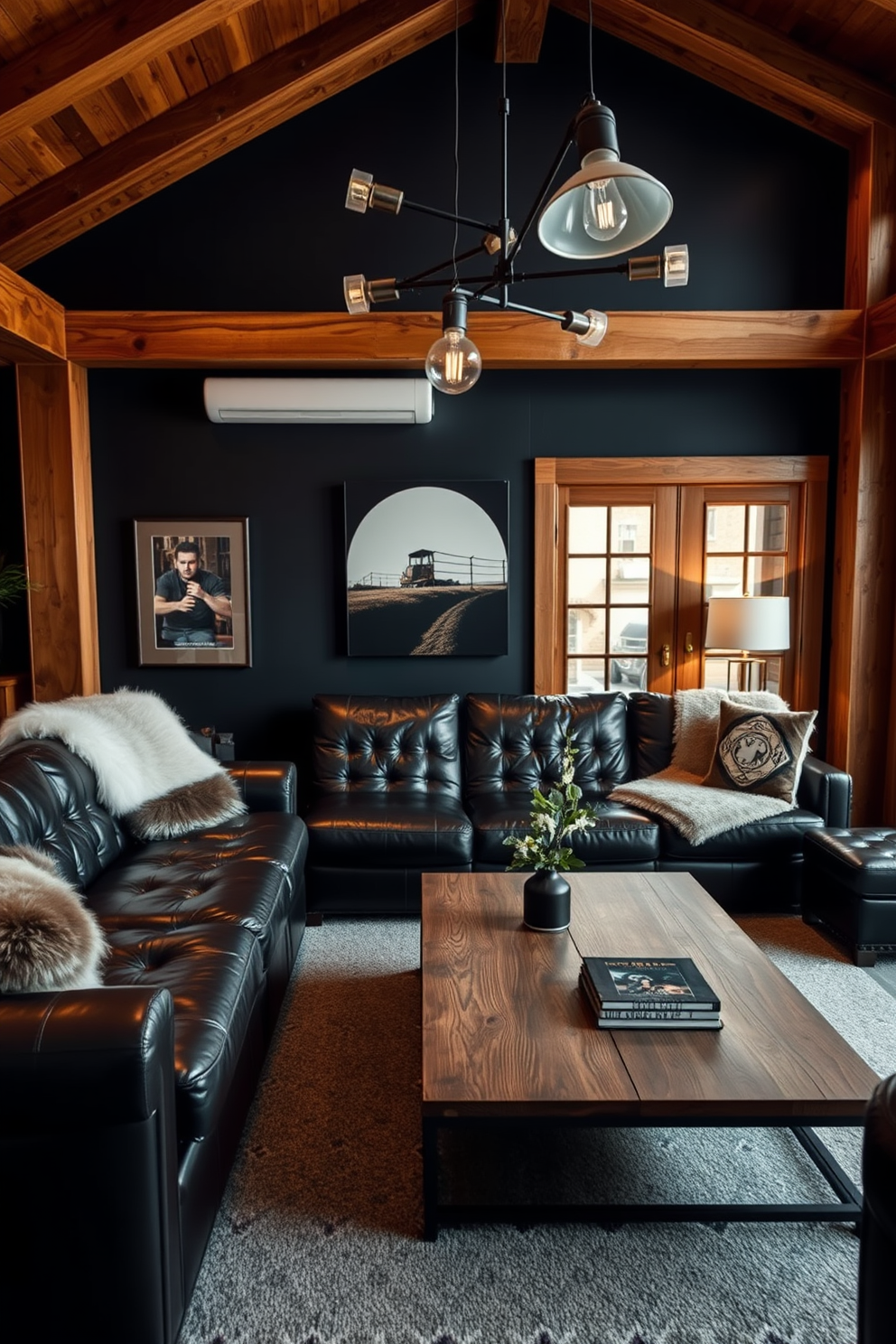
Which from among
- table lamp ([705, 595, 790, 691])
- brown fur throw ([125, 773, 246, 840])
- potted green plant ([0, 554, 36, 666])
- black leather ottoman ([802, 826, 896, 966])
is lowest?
black leather ottoman ([802, 826, 896, 966])

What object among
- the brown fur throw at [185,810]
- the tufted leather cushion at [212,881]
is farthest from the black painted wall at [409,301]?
the tufted leather cushion at [212,881]

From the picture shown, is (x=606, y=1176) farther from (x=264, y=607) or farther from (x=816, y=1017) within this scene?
(x=264, y=607)

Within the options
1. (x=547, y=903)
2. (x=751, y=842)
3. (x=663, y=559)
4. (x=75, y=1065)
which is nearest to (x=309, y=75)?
(x=663, y=559)

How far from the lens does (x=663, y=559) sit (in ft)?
15.7

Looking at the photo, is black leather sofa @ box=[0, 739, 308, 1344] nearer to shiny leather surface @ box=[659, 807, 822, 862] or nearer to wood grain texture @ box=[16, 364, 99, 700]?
shiny leather surface @ box=[659, 807, 822, 862]

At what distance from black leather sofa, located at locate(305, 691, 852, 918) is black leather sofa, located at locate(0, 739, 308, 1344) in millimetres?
1290

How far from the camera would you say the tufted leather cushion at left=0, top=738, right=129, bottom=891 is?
8.34ft

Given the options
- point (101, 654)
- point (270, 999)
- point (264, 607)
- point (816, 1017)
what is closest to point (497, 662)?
point (264, 607)

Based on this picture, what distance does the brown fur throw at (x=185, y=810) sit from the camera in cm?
324

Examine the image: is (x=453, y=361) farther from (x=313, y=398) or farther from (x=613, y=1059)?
(x=313, y=398)

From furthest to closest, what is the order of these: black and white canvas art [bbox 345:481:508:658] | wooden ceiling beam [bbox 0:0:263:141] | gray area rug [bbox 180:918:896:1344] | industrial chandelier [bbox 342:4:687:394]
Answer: black and white canvas art [bbox 345:481:508:658] → wooden ceiling beam [bbox 0:0:263:141] → industrial chandelier [bbox 342:4:687:394] → gray area rug [bbox 180:918:896:1344]

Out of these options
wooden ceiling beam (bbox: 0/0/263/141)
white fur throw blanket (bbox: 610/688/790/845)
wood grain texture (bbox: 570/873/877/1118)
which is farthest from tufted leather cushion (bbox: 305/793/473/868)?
wooden ceiling beam (bbox: 0/0/263/141)

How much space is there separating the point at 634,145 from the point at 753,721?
309 centimetres

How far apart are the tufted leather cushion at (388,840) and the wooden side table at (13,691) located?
1828mm
